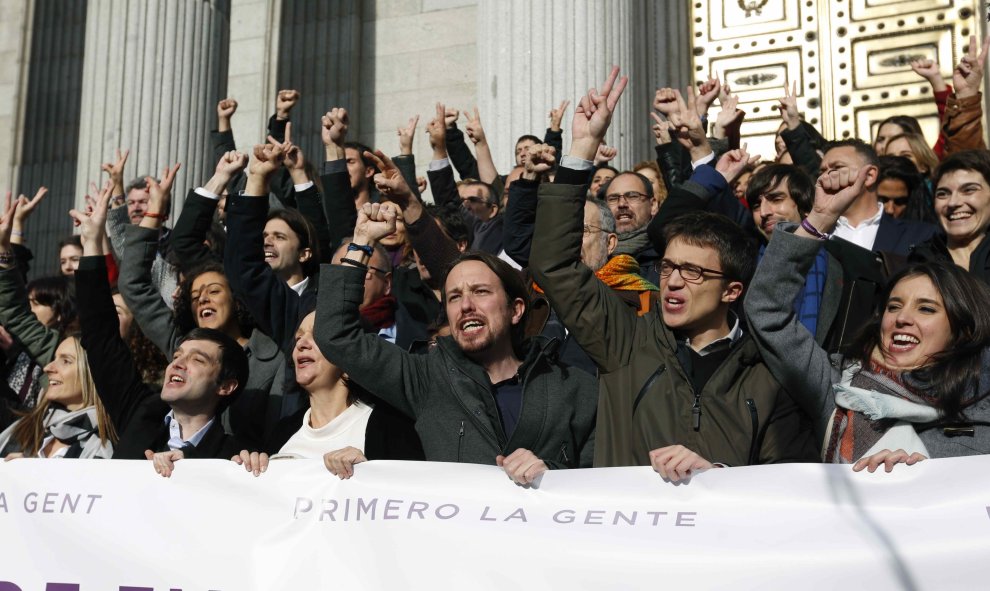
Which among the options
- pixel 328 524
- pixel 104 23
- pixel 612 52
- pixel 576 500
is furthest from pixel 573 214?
pixel 104 23

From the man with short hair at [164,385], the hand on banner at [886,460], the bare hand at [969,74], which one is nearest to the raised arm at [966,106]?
the bare hand at [969,74]

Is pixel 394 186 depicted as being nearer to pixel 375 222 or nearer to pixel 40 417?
pixel 375 222

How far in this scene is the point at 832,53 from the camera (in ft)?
39.4

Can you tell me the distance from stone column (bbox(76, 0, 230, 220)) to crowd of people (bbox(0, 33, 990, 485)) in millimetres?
3386

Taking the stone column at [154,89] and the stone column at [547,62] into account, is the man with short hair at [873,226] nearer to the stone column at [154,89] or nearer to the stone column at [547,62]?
the stone column at [547,62]

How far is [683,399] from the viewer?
418cm

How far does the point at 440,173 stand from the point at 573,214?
398 cm

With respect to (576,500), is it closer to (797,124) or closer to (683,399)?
(683,399)

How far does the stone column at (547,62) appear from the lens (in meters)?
9.44

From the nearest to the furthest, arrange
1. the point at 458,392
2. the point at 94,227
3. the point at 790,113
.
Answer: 1. the point at 458,392
2. the point at 94,227
3. the point at 790,113

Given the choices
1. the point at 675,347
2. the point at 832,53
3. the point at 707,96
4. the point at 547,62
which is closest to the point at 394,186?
the point at 707,96

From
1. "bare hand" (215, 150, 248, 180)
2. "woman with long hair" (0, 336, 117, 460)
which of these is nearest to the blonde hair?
"woman with long hair" (0, 336, 117, 460)

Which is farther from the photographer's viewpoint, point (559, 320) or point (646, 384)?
point (559, 320)

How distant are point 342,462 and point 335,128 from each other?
3.00 metres
